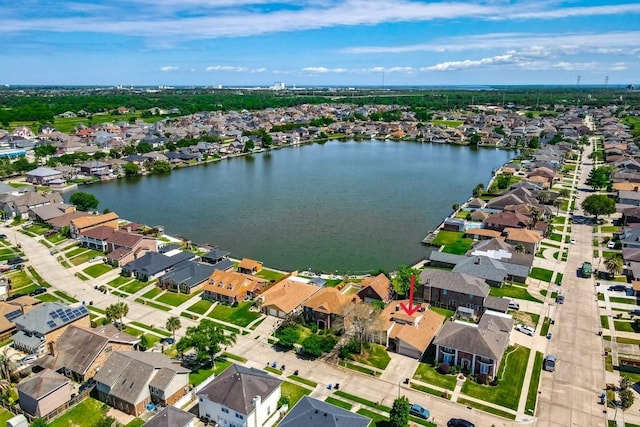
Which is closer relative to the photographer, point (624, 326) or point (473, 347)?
point (473, 347)

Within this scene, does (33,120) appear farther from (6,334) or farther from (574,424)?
(574,424)

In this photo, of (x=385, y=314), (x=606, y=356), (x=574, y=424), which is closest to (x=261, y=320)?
(x=385, y=314)

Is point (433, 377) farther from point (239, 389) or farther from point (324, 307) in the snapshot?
point (239, 389)

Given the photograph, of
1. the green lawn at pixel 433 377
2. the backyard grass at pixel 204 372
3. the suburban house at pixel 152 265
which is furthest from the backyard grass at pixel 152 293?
the green lawn at pixel 433 377

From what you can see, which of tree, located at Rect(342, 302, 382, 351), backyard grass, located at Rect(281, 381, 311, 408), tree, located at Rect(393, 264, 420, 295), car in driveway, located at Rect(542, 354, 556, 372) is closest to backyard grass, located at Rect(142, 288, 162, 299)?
backyard grass, located at Rect(281, 381, 311, 408)

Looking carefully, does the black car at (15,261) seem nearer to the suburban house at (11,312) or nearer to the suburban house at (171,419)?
the suburban house at (11,312)

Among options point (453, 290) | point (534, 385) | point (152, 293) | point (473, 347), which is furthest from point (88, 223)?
point (534, 385)

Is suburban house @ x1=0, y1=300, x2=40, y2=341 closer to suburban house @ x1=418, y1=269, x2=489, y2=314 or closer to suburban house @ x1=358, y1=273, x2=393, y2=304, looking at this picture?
suburban house @ x1=358, y1=273, x2=393, y2=304
